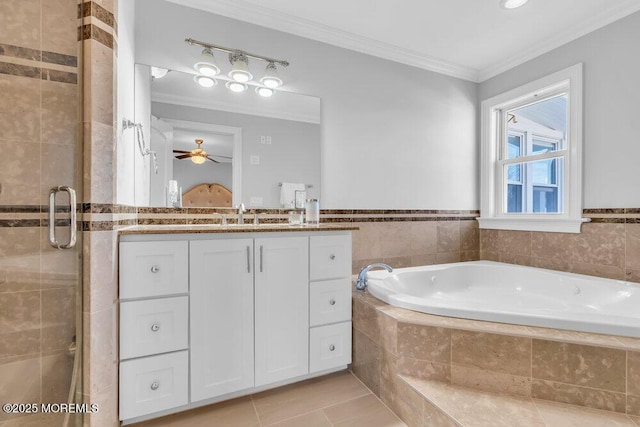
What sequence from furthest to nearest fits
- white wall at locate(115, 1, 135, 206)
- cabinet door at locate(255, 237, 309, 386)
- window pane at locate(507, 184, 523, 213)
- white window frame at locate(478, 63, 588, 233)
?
window pane at locate(507, 184, 523, 213) → white window frame at locate(478, 63, 588, 233) → cabinet door at locate(255, 237, 309, 386) → white wall at locate(115, 1, 135, 206)

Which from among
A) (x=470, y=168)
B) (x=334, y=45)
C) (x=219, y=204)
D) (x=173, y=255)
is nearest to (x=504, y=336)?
(x=173, y=255)

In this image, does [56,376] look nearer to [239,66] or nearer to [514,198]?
[239,66]

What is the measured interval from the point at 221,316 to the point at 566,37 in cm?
319

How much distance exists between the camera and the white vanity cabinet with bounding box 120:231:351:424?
4.37 feet

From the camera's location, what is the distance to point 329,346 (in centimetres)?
173

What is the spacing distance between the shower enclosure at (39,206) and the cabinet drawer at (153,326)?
0.55 ft

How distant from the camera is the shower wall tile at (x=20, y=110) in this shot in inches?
47.9

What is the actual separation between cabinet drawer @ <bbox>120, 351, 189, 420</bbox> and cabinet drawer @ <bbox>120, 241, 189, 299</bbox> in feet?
1.02

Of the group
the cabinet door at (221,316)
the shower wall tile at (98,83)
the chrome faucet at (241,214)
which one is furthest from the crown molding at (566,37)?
the shower wall tile at (98,83)

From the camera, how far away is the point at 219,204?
1984 mm

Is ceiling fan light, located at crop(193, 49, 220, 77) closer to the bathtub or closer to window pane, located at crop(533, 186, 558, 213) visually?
the bathtub

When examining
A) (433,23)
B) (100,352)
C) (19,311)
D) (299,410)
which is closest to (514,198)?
(433,23)

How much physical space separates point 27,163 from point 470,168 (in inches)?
128

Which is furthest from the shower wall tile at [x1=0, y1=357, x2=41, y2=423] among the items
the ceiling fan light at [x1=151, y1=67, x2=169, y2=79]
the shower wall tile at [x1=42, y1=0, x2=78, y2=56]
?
the ceiling fan light at [x1=151, y1=67, x2=169, y2=79]
